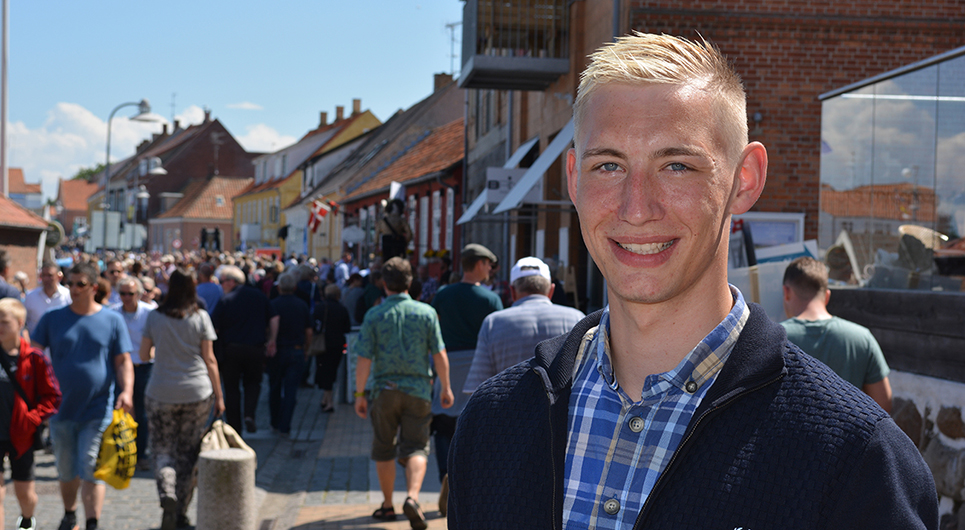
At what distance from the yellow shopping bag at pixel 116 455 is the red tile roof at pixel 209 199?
8083 centimetres

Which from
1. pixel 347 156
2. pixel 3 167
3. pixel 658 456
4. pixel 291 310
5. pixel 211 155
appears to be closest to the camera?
pixel 658 456

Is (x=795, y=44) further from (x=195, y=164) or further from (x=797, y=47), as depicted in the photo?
(x=195, y=164)

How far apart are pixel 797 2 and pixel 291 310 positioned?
7816 mm

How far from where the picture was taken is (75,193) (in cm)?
14625

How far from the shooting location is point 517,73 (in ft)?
49.0

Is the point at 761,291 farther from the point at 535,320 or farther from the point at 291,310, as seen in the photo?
the point at 291,310

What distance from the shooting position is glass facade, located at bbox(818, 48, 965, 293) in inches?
234

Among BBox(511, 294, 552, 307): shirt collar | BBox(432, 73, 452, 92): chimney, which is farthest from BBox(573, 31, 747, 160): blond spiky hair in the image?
BBox(432, 73, 452, 92): chimney

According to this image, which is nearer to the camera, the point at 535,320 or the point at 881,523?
the point at 881,523

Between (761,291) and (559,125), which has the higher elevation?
(559,125)

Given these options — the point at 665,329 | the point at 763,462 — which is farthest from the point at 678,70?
the point at 763,462

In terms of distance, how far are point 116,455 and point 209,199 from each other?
8369 centimetres

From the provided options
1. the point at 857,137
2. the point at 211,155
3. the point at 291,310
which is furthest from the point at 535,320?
the point at 211,155

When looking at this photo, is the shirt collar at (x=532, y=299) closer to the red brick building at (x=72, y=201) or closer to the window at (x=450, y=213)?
the window at (x=450, y=213)
